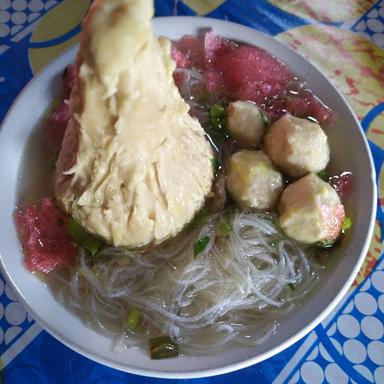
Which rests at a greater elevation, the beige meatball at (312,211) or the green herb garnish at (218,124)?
the green herb garnish at (218,124)

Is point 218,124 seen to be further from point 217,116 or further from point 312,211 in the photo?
point 312,211

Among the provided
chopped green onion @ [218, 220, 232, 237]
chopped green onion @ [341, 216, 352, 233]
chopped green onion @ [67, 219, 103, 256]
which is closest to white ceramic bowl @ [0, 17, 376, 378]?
chopped green onion @ [341, 216, 352, 233]

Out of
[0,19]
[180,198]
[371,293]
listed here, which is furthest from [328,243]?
[0,19]

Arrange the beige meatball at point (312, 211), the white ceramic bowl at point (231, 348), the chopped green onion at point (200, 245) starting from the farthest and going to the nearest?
the chopped green onion at point (200, 245)
the beige meatball at point (312, 211)
the white ceramic bowl at point (231, 348)

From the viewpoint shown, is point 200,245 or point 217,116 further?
point 217,116

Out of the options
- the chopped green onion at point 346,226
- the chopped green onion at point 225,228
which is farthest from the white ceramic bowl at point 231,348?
the chopped green onion at point 225,228

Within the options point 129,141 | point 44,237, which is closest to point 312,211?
point 129,141

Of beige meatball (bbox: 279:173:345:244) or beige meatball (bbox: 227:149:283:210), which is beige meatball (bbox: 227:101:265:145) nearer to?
beige meatball (bbox: 227:149:283:210)

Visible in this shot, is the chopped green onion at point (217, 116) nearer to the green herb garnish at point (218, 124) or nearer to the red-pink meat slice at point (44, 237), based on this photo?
the green herb garnish at point (218, 124)
